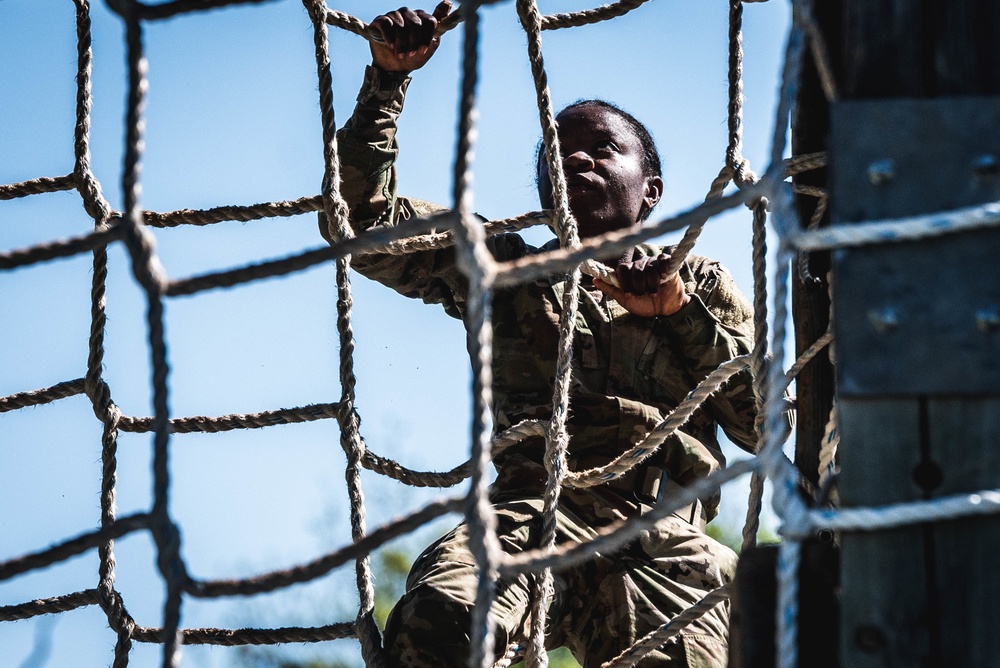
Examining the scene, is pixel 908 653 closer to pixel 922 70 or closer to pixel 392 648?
pixel 922 70

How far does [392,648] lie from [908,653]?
1.00m

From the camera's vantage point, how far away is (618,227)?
2240 millimetres

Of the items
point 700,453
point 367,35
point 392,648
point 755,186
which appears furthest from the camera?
point 700,453

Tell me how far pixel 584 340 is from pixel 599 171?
1.21ft

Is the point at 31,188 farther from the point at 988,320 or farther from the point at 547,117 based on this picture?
the point at 988,320

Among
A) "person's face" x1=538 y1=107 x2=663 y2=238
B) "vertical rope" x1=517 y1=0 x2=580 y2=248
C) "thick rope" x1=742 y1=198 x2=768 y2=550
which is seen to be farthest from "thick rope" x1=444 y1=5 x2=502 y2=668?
"person's face" x1=538 y1=107 x2=663 y2=238

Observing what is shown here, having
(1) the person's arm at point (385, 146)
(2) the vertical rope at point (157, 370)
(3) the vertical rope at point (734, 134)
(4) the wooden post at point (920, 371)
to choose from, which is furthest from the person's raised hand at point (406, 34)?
(4) the wooden post at point (920, 371)

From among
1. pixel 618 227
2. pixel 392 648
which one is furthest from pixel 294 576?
pixel 618 227

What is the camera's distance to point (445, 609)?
63.3 inches

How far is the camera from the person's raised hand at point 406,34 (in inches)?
70.1

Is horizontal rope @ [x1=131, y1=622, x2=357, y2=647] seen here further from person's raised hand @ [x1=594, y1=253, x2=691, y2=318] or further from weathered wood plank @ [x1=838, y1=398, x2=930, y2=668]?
weathered wood plank @ [x1=838, y1=398, x2=930, y2=668]

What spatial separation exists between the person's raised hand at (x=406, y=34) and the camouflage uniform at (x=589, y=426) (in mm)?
55

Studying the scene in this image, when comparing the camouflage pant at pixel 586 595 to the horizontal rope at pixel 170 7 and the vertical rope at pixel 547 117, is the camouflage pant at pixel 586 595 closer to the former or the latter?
the vertical rope at pixel 547 117

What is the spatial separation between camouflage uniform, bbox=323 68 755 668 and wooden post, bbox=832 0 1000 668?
0.92 m
